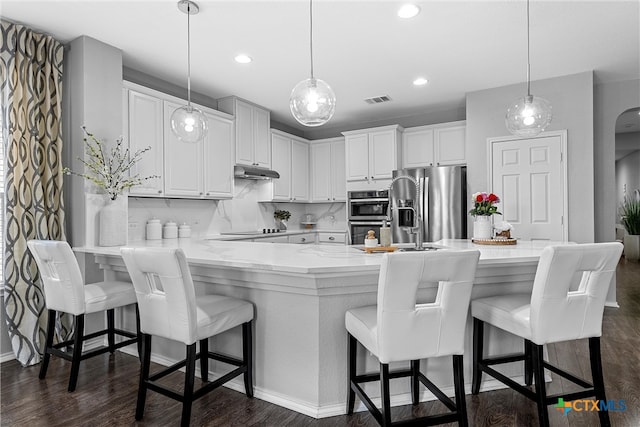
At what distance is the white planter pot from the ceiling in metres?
5.80

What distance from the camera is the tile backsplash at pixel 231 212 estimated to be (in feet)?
13.4

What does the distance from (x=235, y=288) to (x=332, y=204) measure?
4.18 metres

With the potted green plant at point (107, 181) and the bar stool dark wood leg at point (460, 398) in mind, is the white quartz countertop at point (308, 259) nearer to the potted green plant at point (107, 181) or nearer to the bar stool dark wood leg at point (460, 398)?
the bar stool dark wood leg at point (460, 398)

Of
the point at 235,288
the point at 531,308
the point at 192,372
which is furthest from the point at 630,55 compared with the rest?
the point at 192,372

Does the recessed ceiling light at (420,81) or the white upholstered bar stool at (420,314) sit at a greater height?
the recessed ceiling light at (420,81)

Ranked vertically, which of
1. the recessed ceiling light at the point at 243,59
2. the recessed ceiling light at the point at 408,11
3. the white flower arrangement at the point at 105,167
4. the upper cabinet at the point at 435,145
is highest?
the recessed ceiling light at the point at 243,59

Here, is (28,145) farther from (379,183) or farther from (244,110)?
(379,183)

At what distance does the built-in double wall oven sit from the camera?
211 inches

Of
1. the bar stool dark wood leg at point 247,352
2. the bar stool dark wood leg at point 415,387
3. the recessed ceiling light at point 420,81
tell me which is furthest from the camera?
the recessed ceiling light at point 420,81

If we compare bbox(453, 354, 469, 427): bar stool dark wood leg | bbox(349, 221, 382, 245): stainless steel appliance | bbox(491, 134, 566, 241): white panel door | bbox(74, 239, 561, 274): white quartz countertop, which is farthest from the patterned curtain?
bbox(491, 134, 566, 241): white panel door

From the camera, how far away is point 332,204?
6461mm

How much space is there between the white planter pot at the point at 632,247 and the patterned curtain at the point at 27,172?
34.3 feet

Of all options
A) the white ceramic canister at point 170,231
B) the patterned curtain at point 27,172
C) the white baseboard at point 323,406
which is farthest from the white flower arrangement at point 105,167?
the white baseboard at point 323,406

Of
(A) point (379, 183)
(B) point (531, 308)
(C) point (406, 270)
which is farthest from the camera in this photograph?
(A) point (379, 183)
